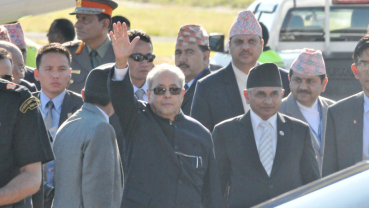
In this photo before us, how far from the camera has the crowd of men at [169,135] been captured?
10.5 ft

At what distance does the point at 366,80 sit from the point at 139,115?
5.40ft

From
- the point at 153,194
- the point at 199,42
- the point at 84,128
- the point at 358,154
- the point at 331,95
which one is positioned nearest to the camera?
the point at 153,194

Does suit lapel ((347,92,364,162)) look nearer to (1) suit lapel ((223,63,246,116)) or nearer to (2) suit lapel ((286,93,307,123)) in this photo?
(2) suit lapel ((286,93,307,123))

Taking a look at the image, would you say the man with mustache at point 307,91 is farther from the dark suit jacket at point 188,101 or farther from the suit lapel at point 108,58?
the suit lapel at point 108,58

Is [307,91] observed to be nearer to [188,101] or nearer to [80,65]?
[188,101]

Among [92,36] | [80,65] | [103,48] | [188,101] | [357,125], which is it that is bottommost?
[188,101]

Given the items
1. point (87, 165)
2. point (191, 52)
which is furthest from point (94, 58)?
point (87, 165)

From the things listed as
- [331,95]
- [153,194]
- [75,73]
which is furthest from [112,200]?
[331,95]

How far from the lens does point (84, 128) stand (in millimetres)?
4043

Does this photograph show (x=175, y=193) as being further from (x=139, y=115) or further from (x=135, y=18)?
(x=135, y=18)

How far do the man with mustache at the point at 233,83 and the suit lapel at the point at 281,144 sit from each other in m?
0.67

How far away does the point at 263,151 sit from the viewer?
419 centimetres

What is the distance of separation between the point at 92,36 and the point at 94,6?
11.8 inches

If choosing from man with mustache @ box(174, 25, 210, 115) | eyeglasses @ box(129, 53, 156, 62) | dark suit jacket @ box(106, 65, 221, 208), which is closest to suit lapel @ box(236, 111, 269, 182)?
dark suit jacket @ box(106, 65, 221, 208)
